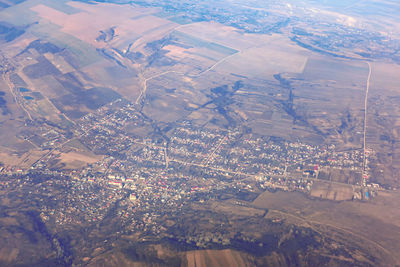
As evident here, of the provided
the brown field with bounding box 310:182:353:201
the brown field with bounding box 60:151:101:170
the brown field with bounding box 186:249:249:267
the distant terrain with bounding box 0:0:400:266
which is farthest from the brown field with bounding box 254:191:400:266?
the brown field with bounding box 60:151:101:170

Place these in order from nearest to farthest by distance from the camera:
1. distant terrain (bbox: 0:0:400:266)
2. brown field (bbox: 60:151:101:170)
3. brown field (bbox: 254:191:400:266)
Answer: distant terrain (bbox: 0:0:400:266) → brown field (bbox: 254:191:400:266) → brown field (bbox: 60:151:101:170)

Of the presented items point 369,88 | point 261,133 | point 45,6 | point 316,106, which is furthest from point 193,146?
point 45,6

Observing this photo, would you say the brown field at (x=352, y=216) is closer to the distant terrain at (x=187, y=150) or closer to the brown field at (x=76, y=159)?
the distant terrain at (x=187, y=150)

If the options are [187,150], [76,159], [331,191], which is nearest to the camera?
[331,191]

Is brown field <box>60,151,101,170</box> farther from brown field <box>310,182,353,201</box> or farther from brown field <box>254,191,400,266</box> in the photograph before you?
brown field <box>310,182,353,201</box>

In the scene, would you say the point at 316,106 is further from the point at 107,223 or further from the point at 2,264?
the point at 2,264

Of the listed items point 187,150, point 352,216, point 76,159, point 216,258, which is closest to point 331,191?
point 352,216

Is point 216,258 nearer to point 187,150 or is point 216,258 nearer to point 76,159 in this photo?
point 187,150

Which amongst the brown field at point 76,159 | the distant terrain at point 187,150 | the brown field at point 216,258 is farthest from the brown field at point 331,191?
the brown field at point 76,159
